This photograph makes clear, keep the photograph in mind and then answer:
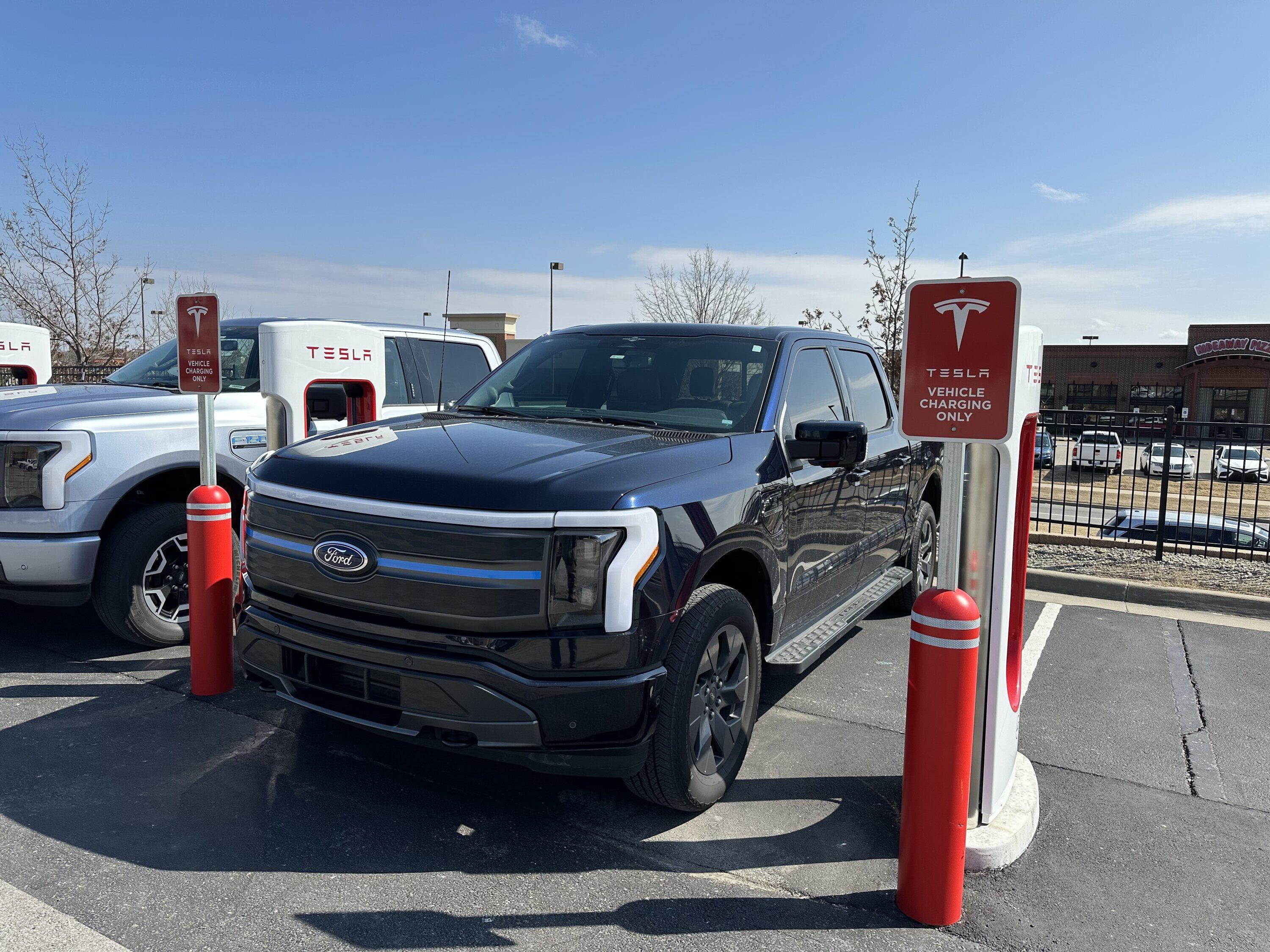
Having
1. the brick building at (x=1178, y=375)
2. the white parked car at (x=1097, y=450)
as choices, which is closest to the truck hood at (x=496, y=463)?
the white parked car at (x=1097, y=450)

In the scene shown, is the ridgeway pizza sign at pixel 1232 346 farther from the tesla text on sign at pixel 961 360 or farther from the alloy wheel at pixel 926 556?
the tesla text on sign at pixel 961 360

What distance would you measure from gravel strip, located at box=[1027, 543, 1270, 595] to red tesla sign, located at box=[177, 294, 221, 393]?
20.4 ft

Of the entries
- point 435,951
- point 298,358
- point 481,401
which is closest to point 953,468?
point 435,951

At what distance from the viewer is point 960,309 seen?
9.57 feet

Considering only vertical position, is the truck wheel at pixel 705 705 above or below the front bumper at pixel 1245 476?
below

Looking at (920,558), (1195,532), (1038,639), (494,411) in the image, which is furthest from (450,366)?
(1195,532)

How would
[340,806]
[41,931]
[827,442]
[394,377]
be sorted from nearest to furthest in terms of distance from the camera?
[41,931] → [340,806] → [827,442] → [394,377]

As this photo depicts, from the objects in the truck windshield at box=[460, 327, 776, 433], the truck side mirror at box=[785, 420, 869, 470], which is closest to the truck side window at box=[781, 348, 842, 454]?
the truck windshield at box=[460, 327, 776, 433]

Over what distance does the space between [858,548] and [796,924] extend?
98.8 inches

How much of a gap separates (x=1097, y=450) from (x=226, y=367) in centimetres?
897

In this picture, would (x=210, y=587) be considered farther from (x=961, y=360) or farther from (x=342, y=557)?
(x=961, y=360)

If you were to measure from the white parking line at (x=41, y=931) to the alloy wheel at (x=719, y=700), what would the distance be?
188 cm

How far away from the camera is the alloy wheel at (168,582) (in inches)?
204

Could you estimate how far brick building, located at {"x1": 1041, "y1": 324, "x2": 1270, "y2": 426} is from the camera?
6369 cm
